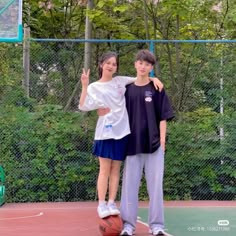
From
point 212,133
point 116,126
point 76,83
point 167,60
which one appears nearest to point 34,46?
point 76,83

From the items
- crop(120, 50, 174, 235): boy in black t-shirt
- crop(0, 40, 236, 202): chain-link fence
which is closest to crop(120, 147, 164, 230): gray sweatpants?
crop(120, 50, 174, 235): boy in black t-shirt

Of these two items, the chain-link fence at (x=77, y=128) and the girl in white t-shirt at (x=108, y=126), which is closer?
the girl in white t-shirt at (x=108, y=126)

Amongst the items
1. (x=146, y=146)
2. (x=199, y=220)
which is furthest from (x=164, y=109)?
(x=199, y=220)

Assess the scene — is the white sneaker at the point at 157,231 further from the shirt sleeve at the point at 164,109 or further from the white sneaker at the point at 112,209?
the shirt sleeve at the point at 164,109

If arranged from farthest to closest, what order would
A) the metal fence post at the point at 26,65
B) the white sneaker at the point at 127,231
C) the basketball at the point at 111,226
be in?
the metal fence post at the point at 26,65 < the white sneaker at the point at 127,231 < the basketball at the point at 111,226

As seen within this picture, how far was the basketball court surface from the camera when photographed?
6.97m

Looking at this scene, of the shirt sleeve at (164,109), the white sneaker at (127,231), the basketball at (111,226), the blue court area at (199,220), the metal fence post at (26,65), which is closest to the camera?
the basketball at (111,226)

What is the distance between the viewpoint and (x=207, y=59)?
10.3 metres

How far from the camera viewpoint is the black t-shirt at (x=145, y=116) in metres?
6.56

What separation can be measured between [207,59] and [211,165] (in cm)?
176

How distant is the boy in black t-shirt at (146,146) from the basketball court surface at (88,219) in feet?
0.95

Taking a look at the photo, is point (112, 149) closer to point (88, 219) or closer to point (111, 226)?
point (111, 226)

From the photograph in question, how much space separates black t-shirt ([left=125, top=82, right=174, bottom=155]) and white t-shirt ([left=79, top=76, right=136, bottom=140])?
79 mm

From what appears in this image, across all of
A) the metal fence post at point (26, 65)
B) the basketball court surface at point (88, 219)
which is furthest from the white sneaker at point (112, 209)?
the metal fence post at point (26, 65)
